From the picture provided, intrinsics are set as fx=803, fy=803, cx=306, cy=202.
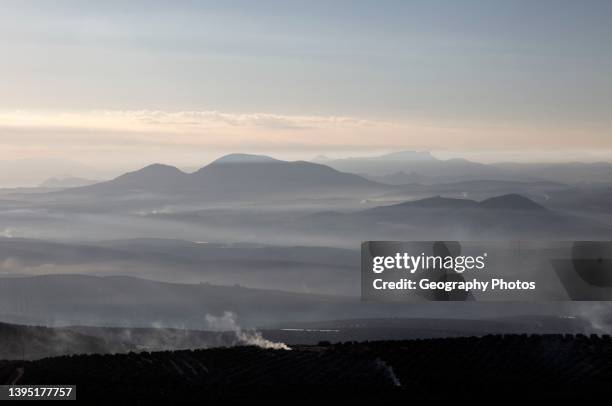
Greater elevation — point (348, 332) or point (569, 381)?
point (569, 381)

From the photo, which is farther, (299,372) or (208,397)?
(299,372)

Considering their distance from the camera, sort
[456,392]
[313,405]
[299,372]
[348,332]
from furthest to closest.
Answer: [348,332] < [299,372] < [456,392] < [313,405]

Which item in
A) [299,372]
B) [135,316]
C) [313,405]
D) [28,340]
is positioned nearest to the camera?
[313,405]

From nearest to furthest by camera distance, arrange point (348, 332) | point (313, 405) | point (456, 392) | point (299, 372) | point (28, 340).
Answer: point (313, 405) < point (456, 392) < point (299, 372) < point (28, 340) < point (348, 332)

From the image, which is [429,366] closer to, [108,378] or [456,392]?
[456,392]

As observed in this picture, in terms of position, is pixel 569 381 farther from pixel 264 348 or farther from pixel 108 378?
pixel 108 378

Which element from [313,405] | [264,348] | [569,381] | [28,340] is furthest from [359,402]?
[28,340]

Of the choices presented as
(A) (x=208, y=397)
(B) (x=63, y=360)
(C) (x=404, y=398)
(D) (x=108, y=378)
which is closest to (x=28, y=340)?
(B) (x=63, y=360)
